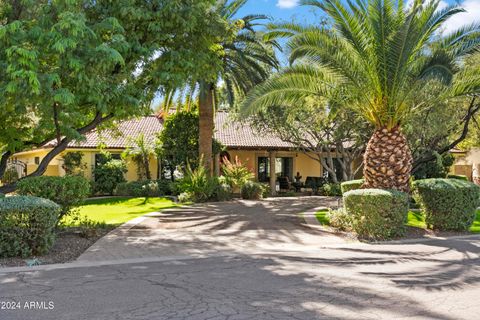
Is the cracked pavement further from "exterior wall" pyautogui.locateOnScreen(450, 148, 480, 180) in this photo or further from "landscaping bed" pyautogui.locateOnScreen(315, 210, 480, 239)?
"exterior wall" pyautogui.locateOnScreen(450, 148, 480, 180)

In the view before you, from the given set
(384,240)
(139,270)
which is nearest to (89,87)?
(139,270)

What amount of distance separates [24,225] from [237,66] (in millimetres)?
13588

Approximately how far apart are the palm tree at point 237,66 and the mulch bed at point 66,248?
924 centimetres

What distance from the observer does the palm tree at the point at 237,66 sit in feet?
64.6

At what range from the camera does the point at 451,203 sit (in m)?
12.0

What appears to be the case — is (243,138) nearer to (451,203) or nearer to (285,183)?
(285,183)

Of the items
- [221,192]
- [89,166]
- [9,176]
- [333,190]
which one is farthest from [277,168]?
[9,176]

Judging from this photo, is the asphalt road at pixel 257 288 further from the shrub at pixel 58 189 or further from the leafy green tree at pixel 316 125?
the leafy green tree at pixel 316 125

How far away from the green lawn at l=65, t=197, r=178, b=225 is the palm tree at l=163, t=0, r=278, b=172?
3.49 meters

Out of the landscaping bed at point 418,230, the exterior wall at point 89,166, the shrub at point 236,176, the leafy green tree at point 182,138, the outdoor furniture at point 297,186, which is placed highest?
the leafy green tree at point 182,138

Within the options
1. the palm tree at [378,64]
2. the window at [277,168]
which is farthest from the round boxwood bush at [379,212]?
the window at [277,168]

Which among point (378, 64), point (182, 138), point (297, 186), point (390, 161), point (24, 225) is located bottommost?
point (24, 225)

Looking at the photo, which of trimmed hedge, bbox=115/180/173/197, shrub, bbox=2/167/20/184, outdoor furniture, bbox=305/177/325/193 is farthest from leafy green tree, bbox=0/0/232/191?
outdoor furniture, bbox=305/177/325/193

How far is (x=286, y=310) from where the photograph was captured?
18.2 ft
